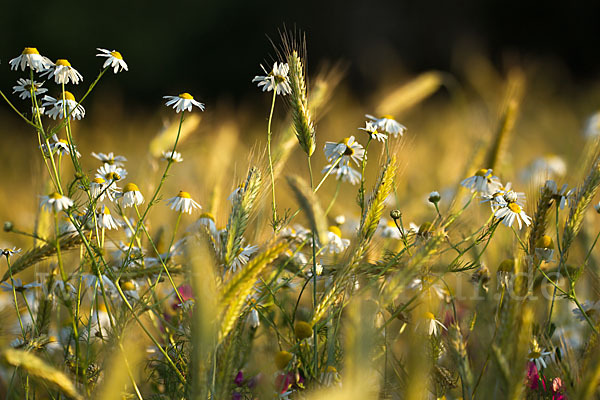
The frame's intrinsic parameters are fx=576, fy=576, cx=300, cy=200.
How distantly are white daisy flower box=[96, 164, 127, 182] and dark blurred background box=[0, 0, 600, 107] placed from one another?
21.6ft

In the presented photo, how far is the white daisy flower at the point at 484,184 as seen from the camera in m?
0.84

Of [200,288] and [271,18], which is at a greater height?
[271,18]

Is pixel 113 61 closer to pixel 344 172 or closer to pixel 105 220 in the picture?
pixel 105 220

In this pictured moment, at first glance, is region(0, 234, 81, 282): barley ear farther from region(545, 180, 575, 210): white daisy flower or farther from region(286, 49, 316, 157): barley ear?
region(545, 180, 575, 210): white daisy flower

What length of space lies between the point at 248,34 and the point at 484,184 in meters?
8.63

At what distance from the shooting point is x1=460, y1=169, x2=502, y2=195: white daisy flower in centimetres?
84

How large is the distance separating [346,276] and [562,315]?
2.12 feet

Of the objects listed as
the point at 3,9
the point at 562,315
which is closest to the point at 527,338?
the point at 562,315

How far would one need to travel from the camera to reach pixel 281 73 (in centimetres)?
85

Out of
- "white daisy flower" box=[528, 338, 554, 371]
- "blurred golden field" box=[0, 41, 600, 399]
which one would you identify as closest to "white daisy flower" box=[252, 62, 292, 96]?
"blurred golden field" box=[0, 41, 600, 399]

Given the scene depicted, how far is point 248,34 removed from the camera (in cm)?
902

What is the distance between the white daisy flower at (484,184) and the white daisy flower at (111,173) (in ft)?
1.65

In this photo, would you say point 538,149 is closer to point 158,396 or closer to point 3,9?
point 158,396

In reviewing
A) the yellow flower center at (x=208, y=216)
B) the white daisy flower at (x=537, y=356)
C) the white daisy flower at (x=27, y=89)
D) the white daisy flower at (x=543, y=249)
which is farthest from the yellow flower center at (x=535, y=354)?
the white daisy flower at (x=27, y=89)
